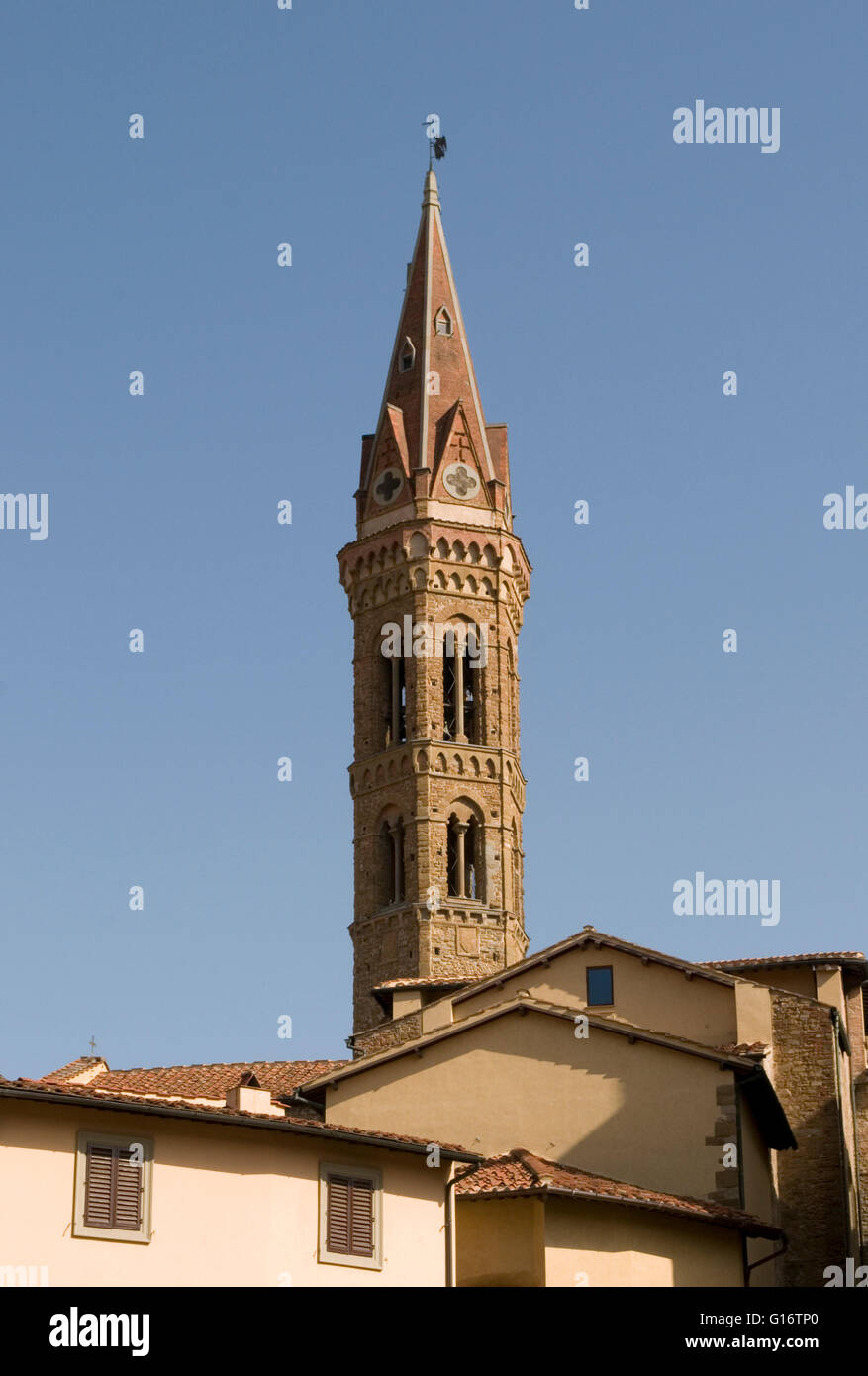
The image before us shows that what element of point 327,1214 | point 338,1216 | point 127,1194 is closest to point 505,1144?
point 338,1216

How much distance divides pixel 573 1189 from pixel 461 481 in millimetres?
47749

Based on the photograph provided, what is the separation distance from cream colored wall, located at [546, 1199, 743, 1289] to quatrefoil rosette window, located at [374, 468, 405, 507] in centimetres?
4619

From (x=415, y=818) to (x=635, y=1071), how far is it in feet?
116

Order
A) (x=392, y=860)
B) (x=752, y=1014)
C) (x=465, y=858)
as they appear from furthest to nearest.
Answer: (x=392, y=860)
(x=465, y=858)
(x=752, y=1014)

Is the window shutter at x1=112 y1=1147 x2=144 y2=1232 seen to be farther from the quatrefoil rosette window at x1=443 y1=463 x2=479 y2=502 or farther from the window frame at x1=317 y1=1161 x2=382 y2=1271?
the quatrefoil rosette window at x1=443 y1=463 x2=479 y2=502

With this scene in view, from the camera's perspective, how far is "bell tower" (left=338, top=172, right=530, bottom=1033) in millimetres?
67500

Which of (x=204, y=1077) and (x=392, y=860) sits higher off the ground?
(x=392, y=860)

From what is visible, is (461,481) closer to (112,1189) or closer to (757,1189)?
(757,1189)

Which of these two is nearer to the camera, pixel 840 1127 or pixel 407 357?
pixel 840 1127

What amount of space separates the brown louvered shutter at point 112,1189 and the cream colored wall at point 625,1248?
620 centimetres

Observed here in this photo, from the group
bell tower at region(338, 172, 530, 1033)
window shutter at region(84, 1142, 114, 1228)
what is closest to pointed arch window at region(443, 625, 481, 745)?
bell tower at region(338, 172, 530, 1033)

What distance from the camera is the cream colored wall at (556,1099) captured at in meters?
32.7

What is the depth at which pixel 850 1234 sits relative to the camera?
125 feet

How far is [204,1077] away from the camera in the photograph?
45.9 metres
